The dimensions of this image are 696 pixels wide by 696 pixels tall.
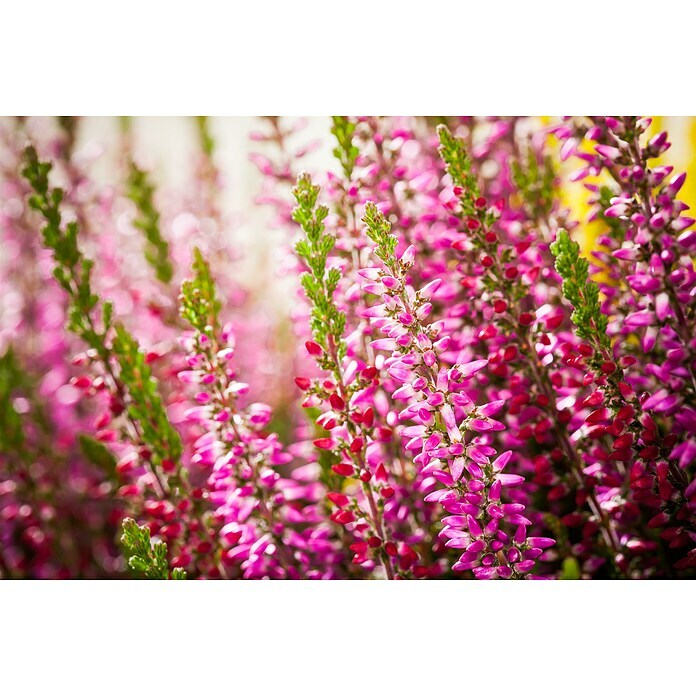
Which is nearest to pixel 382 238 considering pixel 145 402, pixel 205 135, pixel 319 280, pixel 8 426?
pixel 319 280

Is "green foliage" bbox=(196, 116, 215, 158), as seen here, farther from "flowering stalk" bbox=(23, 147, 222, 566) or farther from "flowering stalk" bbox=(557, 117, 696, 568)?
"flowering stalk" bbox=(557, 117, 696, 568)

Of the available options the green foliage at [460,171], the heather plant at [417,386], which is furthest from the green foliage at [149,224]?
the green foliage at [460,171]

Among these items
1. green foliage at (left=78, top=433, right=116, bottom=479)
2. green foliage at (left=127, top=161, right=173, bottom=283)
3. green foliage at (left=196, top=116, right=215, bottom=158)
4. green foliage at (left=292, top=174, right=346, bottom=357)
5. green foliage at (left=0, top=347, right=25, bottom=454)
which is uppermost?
green foliage at (left=196, top=116, right=215, bottom=158)

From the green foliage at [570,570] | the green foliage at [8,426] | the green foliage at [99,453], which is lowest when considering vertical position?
the green foliage at [570,570]

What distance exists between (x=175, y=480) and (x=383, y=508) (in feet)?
1.31

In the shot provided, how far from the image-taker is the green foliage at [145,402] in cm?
118

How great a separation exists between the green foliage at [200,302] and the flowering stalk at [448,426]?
31cm

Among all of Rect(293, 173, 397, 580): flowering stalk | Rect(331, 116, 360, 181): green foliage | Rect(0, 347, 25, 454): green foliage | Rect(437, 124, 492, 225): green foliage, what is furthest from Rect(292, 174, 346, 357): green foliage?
Rect(0, 347, 25, 454): green foliage

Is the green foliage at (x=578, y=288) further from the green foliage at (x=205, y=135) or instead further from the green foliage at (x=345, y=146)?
the green foliage at (x=205, y=135)

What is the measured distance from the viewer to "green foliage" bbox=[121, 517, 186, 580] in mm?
1125
